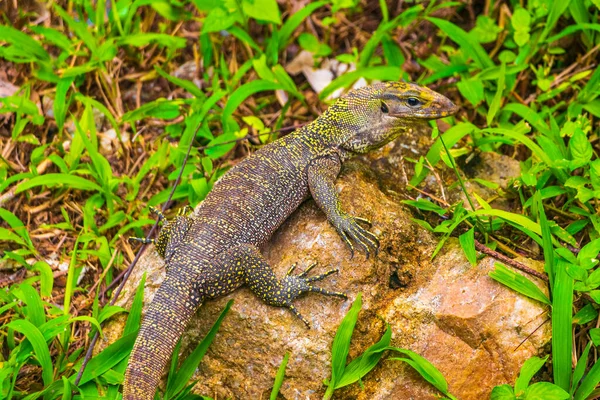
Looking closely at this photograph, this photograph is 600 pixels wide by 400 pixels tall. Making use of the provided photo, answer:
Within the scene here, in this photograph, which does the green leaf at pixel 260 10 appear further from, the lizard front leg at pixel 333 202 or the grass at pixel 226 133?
the lizard front leg at pixel 333 202

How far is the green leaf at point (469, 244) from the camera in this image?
4.72 metres

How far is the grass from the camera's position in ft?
15.7

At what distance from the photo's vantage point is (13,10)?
23.9 feet

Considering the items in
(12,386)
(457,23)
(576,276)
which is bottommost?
(12,386)

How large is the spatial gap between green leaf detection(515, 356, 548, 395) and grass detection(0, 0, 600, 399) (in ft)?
0.06

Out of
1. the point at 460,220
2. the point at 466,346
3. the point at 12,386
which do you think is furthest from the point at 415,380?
the point at 12,386

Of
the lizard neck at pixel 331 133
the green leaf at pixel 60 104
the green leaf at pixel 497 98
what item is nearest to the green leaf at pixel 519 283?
the lizard neck at pixel 331 133

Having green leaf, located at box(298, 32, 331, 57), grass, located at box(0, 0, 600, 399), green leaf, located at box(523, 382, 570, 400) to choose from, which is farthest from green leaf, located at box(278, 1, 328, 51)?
green leaf, located at box(523, 382, 570, 400)

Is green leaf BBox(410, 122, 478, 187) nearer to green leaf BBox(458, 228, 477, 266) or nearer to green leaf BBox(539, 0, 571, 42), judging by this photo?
green leaf BBox(458, 228, 477, 266)

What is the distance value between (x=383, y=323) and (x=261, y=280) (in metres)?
0.97

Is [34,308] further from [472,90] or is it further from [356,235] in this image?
[472,90]

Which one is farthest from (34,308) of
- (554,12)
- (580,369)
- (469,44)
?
(554,12)

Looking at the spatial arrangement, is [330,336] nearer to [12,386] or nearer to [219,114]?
[12,386]

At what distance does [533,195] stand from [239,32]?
11.4 feet
